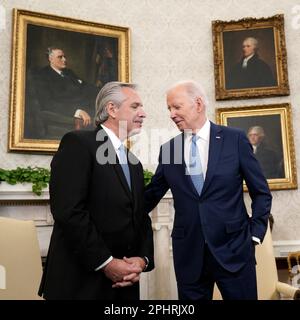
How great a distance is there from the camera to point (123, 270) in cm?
195

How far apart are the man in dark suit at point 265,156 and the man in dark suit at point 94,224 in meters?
3.23

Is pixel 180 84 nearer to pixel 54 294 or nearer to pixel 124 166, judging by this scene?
pixel 124 166

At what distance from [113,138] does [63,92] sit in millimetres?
3009

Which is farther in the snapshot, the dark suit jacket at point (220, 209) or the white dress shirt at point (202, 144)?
the white dress shirt at point (202, 144)

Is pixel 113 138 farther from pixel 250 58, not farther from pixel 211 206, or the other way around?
pixel 250 58

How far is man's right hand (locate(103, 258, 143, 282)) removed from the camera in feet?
6.31

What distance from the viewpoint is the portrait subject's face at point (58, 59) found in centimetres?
507

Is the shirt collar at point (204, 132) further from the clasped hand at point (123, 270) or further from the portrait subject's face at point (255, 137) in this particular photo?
the portrait subject's face at point (255, 137)

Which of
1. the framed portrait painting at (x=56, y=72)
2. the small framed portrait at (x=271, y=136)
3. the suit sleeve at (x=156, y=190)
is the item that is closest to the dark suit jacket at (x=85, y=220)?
the suit sleeve at (x=156, y=190)

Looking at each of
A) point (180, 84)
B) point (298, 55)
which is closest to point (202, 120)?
point (180, 84)

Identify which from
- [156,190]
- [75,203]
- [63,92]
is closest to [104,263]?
[75,203]

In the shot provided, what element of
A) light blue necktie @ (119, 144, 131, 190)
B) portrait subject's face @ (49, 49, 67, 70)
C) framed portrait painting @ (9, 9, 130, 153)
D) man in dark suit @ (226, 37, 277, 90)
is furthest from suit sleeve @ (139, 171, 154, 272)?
man in dark suit @ (226, 37, 277, 90)

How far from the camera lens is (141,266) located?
207 centimetres

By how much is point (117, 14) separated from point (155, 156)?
6.81ft
